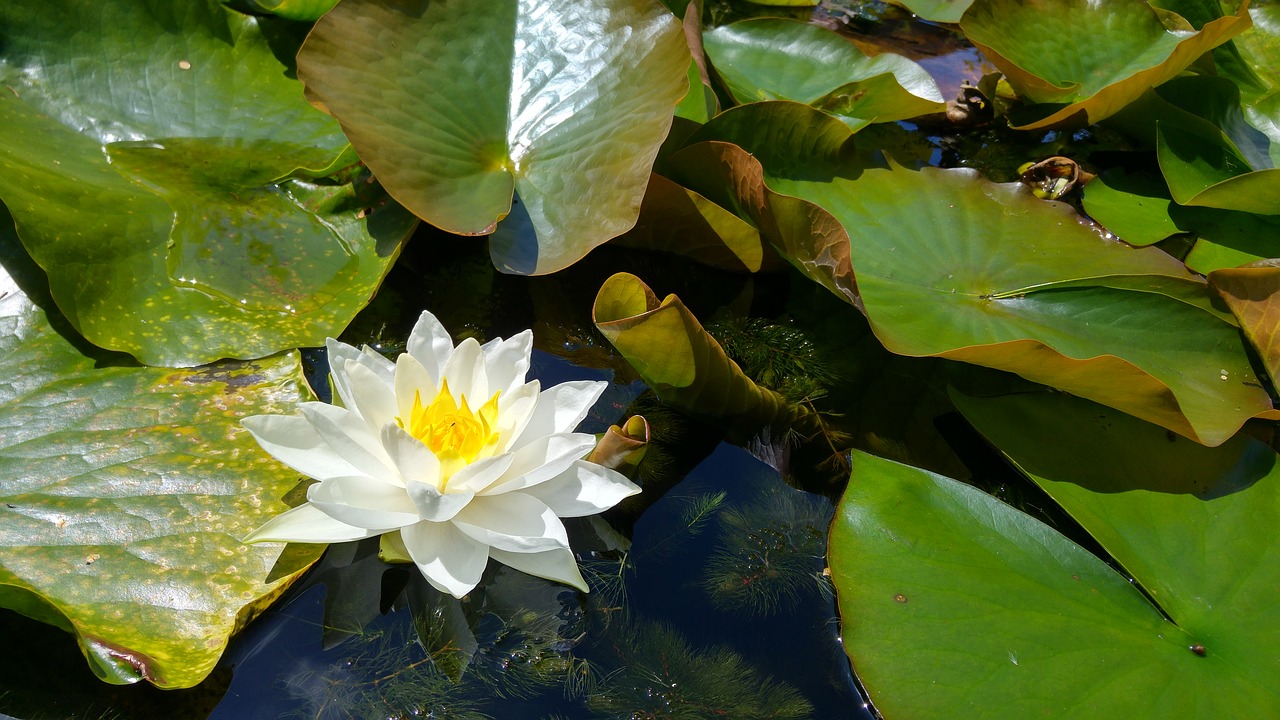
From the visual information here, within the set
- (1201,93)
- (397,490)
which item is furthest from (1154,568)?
(1201,93)

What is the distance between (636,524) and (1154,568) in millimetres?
1025

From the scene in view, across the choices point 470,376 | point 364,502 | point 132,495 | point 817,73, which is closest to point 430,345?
point 470,376

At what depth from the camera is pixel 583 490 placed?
1.52 metres

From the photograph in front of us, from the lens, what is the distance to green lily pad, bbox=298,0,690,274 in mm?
1863

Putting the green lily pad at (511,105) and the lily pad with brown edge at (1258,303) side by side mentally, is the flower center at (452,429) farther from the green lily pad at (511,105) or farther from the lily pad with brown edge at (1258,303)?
the lily pad with brown edge at (1258,303)

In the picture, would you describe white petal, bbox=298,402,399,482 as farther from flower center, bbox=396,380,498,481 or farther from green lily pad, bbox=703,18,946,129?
green lily pad, bbox=703,18,946,129

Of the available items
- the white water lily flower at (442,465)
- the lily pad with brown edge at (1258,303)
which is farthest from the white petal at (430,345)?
the lily pad with brown edge at (1258,303)

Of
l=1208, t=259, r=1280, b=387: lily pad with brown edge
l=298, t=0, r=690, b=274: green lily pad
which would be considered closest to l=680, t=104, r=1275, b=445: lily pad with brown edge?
l=1208, t=259, r=1280, b=387: lily pad with brown edge

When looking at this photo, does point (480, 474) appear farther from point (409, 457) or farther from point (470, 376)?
point (470, 376)

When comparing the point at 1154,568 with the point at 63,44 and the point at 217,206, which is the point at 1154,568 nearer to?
the point at 217,206

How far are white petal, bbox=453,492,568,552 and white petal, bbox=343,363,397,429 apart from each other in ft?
0.77

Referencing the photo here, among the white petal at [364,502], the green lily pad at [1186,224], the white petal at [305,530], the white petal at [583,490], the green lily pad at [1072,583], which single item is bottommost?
the green lily pad at [1072,583]

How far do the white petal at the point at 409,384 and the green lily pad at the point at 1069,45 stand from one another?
2.11 metres

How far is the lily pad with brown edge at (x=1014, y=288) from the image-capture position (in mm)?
1702
